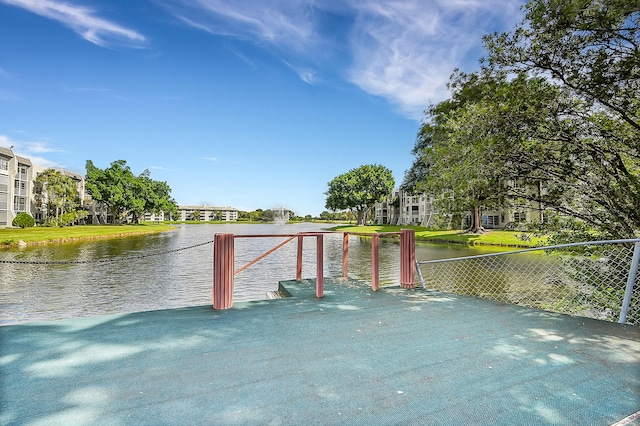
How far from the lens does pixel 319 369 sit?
8.29ft

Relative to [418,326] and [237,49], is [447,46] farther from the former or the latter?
[418,326]

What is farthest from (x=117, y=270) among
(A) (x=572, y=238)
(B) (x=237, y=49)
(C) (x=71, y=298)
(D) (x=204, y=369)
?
(A) (x=572, y=238)

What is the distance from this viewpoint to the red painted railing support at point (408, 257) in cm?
578

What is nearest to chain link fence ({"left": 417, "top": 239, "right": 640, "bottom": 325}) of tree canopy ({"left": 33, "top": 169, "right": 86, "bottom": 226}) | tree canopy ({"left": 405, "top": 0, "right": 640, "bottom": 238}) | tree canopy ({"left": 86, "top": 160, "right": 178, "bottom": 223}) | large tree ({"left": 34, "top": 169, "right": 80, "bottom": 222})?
tree canopy ({"left": 405, "top": 0, "right": 640, "bottom": 238})

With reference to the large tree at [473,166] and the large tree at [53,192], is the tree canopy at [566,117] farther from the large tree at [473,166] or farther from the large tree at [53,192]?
the large tree at [53,192]

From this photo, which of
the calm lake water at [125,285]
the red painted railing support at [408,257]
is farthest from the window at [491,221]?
the red painted railing support at [408,257]

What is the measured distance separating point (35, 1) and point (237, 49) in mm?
10362

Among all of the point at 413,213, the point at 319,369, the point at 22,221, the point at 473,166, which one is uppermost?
the point at 413,213

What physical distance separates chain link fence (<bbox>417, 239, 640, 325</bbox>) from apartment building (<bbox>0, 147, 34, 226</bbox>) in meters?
47.5

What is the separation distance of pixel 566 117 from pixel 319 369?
22.0ft

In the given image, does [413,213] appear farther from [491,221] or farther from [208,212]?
[208,212]

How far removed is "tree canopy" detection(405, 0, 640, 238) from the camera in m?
5.37

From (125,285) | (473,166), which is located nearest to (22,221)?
(125,285)

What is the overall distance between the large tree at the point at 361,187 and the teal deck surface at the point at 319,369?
4767cm
